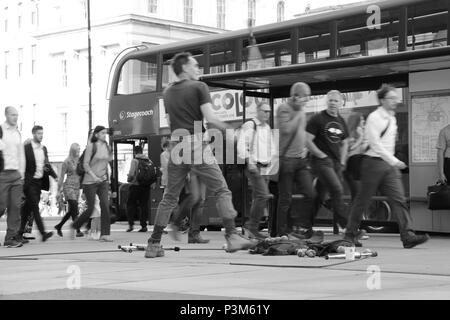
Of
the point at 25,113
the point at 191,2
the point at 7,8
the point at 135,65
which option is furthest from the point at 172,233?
the point at 7,8

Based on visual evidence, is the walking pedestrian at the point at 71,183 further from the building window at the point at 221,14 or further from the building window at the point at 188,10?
the building window at the point at 221,14

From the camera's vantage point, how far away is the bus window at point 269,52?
686 inches

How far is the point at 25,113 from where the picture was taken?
6288cm

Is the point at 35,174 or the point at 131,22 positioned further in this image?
the point at 131,22

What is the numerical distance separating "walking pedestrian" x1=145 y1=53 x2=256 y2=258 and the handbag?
5.53 meters

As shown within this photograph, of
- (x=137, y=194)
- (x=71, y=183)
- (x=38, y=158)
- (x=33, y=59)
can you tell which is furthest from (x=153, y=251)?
(x=33, y=59)

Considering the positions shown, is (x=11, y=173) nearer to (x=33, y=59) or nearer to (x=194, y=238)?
(x=194, y=238)

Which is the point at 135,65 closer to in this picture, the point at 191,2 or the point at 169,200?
the point at 169,200

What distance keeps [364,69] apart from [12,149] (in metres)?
5.20

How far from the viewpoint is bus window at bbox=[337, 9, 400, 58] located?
609 inches

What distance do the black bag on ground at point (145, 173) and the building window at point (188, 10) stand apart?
132 feet

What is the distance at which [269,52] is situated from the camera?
17766 millimetres

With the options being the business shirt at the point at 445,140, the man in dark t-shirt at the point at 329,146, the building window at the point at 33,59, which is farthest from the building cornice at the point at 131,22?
the man in dark t-shirt at the point at 329,146
